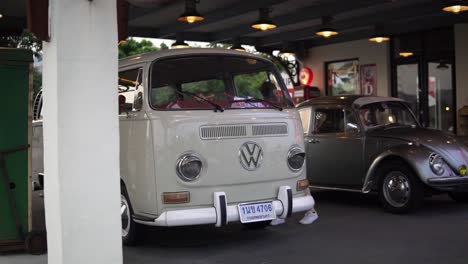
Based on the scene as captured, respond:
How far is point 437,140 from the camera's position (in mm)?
7887

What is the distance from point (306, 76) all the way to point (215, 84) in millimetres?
11776

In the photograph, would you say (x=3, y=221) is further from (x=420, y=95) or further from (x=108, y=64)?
(x=420, y=95)

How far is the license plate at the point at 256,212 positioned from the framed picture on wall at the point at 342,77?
1138 centimetres

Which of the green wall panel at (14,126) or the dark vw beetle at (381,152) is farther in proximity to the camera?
the dark vw beetle at (381,152)

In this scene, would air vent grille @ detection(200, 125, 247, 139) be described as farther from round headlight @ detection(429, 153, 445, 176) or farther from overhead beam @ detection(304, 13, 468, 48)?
overhead beam @ detection(304, 13, 468, 48)

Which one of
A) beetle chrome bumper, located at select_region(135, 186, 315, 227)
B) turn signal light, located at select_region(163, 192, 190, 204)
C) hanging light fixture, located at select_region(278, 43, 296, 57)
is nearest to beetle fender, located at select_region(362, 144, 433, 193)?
beetle chrome bumper, located at select_region(135, 186, 315, 227)

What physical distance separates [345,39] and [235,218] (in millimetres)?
12113

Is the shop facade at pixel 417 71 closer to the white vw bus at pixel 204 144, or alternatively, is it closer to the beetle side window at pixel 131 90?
the white vw bus at pixel 204 144

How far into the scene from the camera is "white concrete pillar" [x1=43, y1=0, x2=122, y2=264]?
14.8 ft

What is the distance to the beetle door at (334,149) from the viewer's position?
8.63m

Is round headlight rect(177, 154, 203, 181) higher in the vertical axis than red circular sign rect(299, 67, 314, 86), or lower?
lower

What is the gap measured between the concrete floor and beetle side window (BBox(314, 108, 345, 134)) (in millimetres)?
1430

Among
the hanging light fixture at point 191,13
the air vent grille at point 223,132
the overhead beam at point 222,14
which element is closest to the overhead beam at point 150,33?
the overhead beam at point 222,14

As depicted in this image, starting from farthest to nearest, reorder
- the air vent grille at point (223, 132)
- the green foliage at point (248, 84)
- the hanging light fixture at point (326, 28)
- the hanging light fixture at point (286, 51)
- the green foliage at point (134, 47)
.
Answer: the green foliage at point (134, 47) < the hanging light fixture at point (286, 51) < the hanging light fixture at point (326, 28) < the green foliage at point (248, 84) < the air vent grille at point (223, 132)
